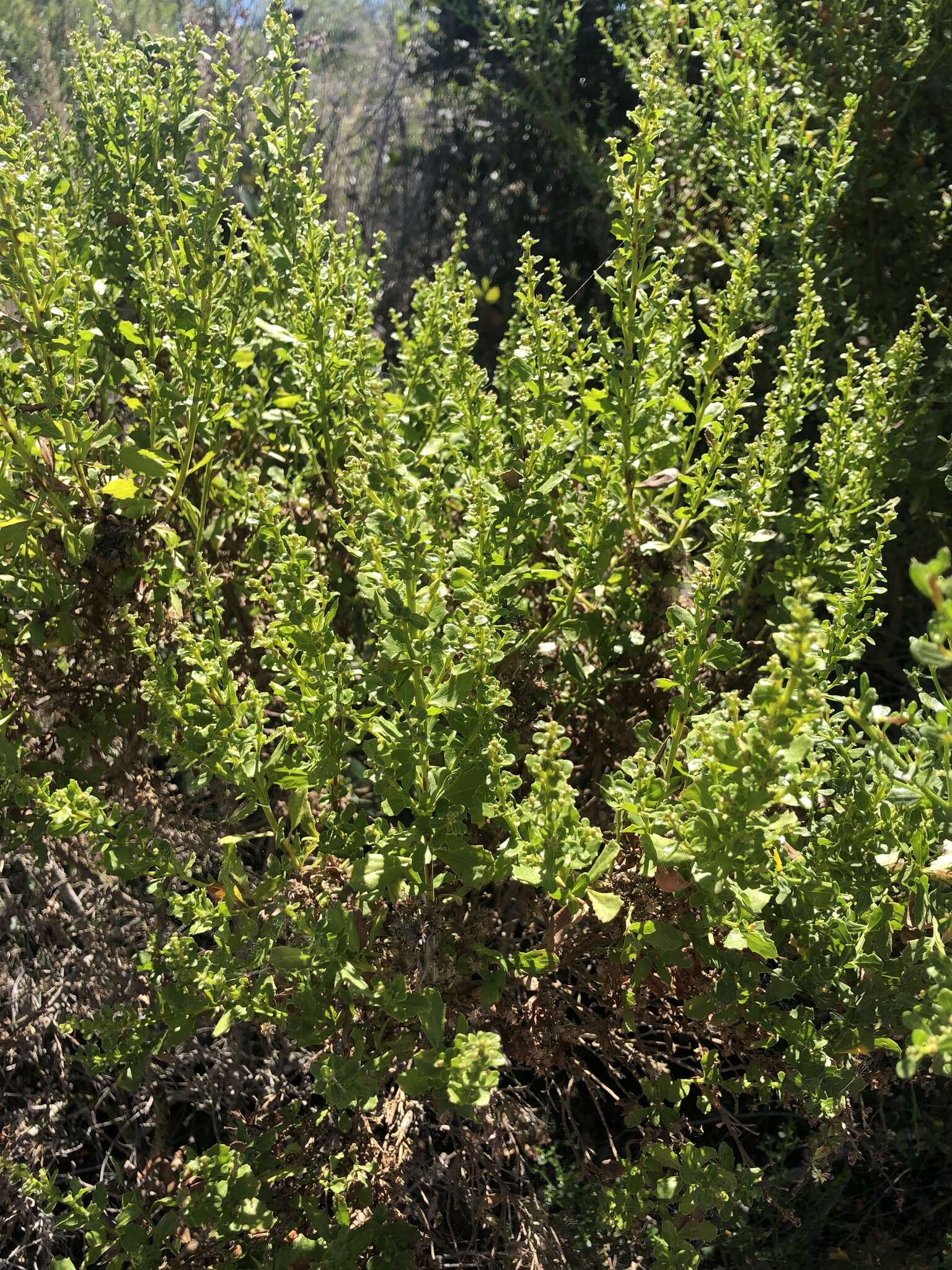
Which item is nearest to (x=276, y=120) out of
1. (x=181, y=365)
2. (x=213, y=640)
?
(x=181, y=365)

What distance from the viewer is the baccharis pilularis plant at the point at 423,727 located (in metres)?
1.38

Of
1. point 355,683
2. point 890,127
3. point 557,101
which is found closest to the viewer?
point 355,683

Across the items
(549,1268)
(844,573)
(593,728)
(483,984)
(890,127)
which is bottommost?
(549,1268)

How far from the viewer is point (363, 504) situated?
1465 mm

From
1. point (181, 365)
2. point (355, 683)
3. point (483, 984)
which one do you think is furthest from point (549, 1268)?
point (181, 365)

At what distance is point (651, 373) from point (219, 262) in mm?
750

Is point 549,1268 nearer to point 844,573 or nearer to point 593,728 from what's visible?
point 593,728

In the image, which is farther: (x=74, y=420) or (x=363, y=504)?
(x=74, y=420)

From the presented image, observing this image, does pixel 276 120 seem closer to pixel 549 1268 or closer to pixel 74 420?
pixel 74 420

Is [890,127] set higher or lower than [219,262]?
higher

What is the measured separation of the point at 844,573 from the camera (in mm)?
1657

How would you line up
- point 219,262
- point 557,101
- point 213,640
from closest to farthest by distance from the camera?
point 213,640
point 219,262
point 557,101

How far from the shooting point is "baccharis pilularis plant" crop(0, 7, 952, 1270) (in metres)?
1.38

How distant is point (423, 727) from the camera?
1373 mm
